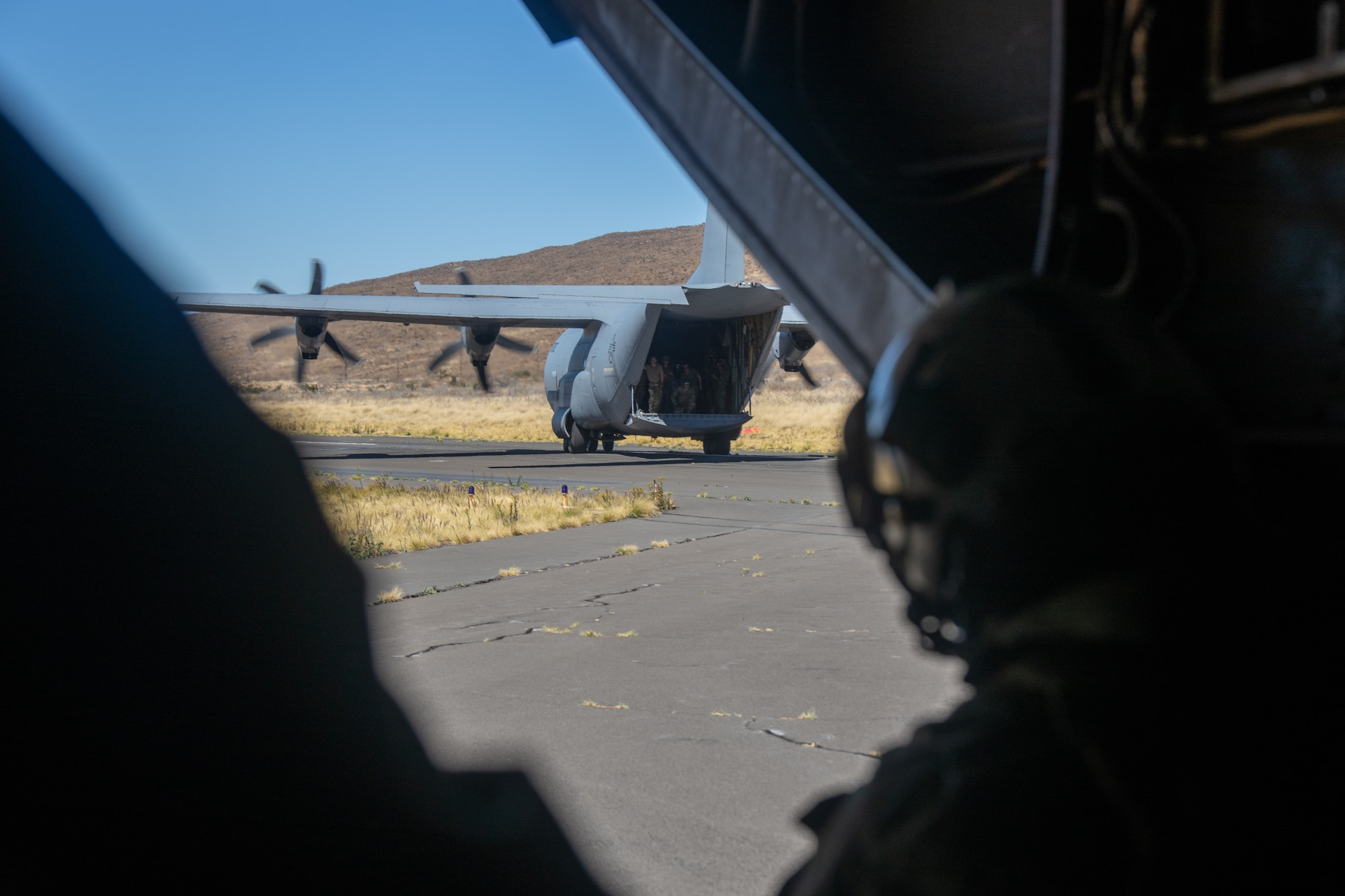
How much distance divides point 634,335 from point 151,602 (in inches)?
820

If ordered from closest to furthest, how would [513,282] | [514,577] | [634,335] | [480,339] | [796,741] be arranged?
[796,741]
[514,577]
[634,335]
[480,339]
[513,282]

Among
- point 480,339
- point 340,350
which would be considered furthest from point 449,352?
point 340,350

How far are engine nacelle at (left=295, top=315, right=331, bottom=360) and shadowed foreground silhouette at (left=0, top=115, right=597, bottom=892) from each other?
23175 mm

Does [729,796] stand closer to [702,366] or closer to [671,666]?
[671,666]

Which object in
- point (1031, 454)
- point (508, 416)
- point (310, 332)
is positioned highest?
point (1031, 454)

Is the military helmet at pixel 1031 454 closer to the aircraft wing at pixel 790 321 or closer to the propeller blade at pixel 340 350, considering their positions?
the propeller blade at pixel 340 350

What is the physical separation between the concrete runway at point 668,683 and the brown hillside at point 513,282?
6496 cm

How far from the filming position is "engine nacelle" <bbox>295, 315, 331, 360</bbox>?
23438 mm

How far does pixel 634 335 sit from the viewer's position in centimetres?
2208

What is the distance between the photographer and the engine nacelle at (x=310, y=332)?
23.4 meters

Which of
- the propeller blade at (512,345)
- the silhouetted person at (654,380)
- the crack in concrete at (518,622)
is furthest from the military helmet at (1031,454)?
the propeller blade at (512,345)

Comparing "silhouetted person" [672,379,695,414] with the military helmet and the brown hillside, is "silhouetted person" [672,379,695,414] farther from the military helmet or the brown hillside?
the brown hillside

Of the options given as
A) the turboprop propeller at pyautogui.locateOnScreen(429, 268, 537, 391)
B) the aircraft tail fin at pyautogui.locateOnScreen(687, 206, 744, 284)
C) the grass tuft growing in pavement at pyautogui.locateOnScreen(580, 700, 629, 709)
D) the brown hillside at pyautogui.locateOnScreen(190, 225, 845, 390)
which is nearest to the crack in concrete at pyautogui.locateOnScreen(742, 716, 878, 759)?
the grass tuft growing in pavement at pyautogui.locateOnScreen(580, 700, 629, 709)

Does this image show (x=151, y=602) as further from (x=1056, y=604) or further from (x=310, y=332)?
(x=310, y=332)
